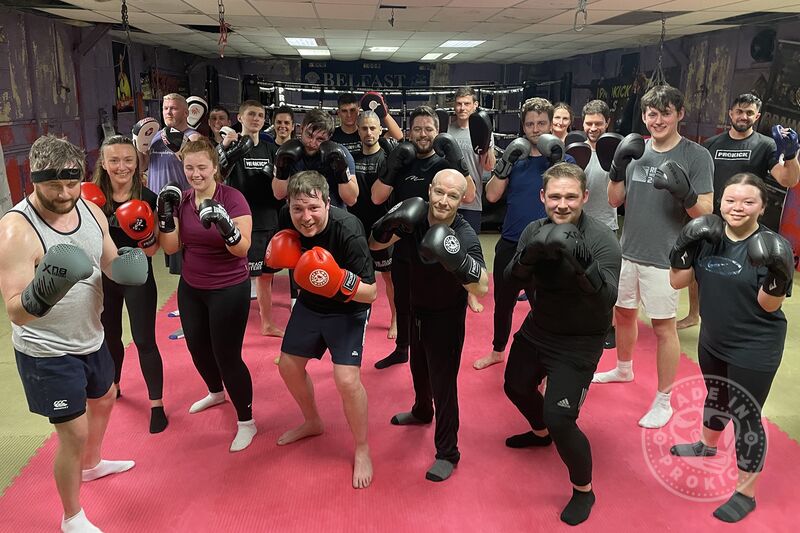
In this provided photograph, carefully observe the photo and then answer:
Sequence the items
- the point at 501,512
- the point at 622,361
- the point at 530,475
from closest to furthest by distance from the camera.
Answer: the point at 501,512 → the point at 530,475 → the point at 622,361

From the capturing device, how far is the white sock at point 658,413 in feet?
8.52

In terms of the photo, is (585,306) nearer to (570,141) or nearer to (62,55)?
(570,141)

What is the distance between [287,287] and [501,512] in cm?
305

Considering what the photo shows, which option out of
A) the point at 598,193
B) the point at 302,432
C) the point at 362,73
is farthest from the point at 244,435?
the point at 362,73

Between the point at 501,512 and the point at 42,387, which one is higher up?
the point at 42,387

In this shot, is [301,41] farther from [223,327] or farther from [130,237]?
[223,327]

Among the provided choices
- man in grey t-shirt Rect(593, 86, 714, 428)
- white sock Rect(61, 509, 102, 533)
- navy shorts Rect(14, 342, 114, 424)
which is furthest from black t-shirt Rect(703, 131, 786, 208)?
white sock Rect(61, 509, 102, 533)

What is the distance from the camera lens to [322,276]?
77.7 inches

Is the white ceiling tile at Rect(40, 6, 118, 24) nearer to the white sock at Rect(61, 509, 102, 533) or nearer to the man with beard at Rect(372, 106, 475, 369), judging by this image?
the man with beard at Rect(372, 106, 475, 369)

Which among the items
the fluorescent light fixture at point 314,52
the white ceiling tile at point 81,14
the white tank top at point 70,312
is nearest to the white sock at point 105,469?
the white tank top at point 70,312

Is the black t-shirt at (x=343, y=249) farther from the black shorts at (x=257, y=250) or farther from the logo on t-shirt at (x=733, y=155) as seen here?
the logo on t-shirt at (x=733, y=155)

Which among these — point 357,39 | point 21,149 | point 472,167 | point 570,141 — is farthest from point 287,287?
point 357,39

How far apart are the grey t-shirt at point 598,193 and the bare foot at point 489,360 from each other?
96 cm

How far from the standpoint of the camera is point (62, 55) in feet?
20.0
